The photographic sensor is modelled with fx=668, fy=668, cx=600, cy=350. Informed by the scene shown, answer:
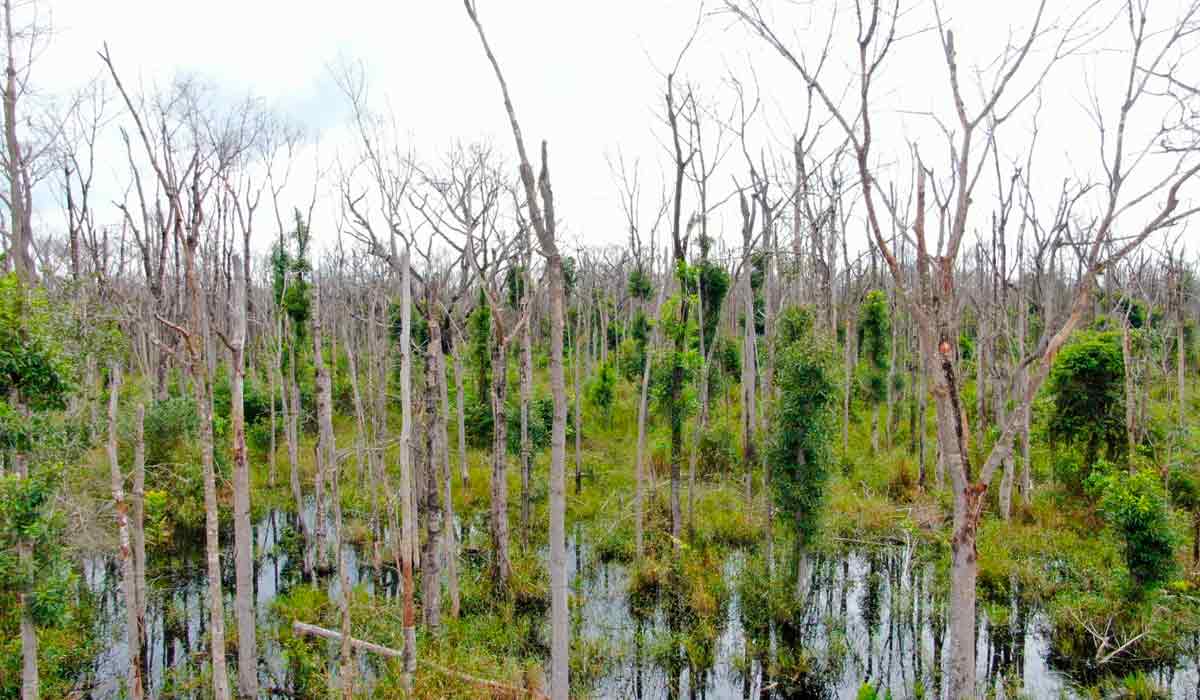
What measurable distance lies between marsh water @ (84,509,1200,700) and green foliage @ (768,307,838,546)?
5.29 ft

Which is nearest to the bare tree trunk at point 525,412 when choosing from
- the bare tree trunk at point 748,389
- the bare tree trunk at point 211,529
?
the bare tree trunk at point 748,389

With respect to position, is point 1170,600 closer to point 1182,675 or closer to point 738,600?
point 1182,675

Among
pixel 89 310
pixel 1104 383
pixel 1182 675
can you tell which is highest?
pixel 89 310

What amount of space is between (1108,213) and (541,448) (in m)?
→ 14.9

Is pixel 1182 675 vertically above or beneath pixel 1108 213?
beneath

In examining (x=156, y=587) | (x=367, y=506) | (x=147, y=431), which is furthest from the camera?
(x=367, y=506)

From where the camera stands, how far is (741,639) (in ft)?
36.2

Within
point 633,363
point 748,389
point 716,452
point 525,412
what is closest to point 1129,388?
point 748,389

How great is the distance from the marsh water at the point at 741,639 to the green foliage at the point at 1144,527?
1.41 m

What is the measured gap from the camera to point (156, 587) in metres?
13.3

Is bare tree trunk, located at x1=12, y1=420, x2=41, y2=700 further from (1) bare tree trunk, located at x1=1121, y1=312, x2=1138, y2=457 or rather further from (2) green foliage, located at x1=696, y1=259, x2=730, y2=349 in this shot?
(1) bare tree trunk, located at x1=1121, y1=312, x2=1138, y2=457

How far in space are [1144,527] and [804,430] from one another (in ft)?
15.9

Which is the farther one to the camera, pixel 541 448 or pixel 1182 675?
pixel 541 448

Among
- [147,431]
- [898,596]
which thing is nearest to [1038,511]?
[898,596]
